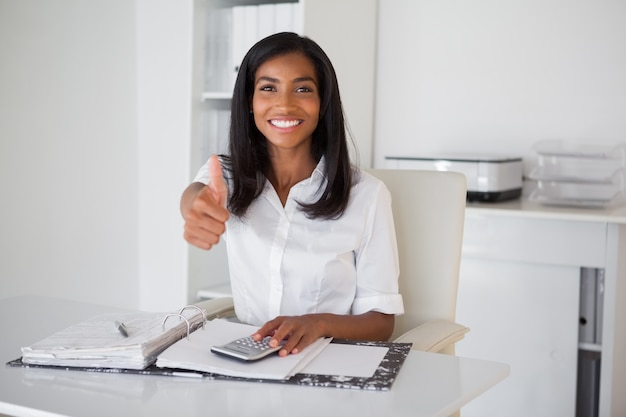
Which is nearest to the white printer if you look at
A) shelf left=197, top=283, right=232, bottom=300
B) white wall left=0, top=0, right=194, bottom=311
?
shelf left=197, top=283, right=232, bottom=300

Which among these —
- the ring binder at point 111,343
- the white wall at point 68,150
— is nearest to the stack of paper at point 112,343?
the ring binder at point 111,343

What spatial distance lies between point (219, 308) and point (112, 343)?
0.59 m

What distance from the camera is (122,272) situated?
3459 millimetres

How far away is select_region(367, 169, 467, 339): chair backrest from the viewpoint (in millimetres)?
1851

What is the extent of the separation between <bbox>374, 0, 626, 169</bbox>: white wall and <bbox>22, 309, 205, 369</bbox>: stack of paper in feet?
5.79

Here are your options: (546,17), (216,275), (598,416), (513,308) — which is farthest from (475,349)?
(546,17)

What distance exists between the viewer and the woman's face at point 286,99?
68.2 inches

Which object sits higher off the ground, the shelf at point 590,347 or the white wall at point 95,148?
the white wall at point 95,148

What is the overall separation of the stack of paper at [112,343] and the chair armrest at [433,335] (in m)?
0.43

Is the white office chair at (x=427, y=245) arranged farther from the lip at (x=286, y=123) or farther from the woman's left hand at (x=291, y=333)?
the woman's left hand at (x=291, y=333)

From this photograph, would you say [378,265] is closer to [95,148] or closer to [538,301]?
[538,301]

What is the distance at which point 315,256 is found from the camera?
5.63 feet

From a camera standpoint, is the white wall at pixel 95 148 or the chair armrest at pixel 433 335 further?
the white wall at pixel 95 148

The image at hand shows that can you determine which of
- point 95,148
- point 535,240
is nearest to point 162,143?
point 95,148
